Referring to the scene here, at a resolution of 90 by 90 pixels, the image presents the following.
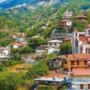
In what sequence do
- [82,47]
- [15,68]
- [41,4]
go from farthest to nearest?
1. [41,4]
2. [15,68]
3. [82,47]

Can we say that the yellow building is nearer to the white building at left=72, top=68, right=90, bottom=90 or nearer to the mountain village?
the mountain village

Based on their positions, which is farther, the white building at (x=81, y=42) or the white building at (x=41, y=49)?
the white building at (x=41, y=49)

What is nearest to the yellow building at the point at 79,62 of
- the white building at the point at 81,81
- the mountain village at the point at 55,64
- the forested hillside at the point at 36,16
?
the mountain village at the point at 55,64

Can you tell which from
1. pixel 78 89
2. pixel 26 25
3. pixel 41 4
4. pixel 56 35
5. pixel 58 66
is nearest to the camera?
pixel 78 89

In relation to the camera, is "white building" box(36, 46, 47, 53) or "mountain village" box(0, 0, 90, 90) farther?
"white building" box(36, 46, 47, 53)

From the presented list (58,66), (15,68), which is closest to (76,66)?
(58,66)

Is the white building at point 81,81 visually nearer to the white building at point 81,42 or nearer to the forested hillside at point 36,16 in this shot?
the white building at point 81,42

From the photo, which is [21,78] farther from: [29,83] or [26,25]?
[26,25]

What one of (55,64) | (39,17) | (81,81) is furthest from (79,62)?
(39,17)

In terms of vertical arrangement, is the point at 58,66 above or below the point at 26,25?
below

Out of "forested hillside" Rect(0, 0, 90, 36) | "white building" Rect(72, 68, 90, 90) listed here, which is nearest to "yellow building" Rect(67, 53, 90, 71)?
"white building" Rect(72, 68, 90, 90)

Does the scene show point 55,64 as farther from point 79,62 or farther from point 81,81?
point 81,81

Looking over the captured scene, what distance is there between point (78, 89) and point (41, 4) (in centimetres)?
15220

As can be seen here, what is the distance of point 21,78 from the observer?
2778 centimetres
